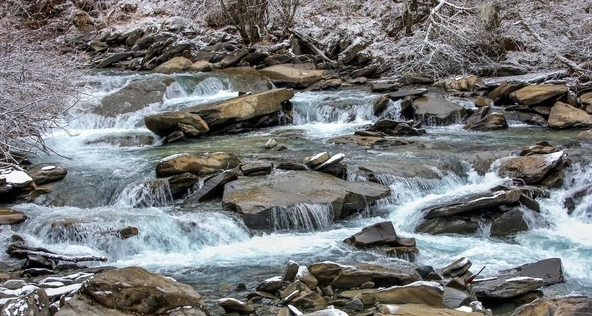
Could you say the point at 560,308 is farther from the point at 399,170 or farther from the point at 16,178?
the point at 16,178

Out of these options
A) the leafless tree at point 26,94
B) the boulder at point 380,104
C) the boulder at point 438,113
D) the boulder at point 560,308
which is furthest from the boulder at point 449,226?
the boulder at point 380,104

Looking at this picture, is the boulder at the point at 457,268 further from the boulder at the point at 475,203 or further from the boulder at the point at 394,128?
the boulder at the point at 394,128

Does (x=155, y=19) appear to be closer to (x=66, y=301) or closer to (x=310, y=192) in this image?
(x=310, y=192)

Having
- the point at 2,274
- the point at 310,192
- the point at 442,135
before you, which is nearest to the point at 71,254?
the point at 2,274

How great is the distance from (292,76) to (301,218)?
8.16 m

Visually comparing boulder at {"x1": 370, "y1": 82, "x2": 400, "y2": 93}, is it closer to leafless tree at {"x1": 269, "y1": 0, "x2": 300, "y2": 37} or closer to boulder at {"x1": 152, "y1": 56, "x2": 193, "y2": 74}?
boulder at {"x1": 152, "y1": 56, "x2": 193, "y2": 74}

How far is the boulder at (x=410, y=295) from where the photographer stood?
4.88 meters

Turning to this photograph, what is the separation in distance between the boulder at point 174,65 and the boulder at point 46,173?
7.73 metres

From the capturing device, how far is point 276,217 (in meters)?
7.39

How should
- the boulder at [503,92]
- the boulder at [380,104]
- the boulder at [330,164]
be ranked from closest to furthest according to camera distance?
the boulder at [330,164] < the boulder at [380,104] < the boulder at [503,92]

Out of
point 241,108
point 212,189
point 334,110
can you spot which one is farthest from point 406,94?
point 212,189

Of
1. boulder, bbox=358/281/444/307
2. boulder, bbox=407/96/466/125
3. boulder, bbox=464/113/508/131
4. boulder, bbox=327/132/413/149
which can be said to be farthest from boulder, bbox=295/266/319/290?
boulder, bbox=407/96/466/125

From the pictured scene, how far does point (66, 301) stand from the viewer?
429 cm

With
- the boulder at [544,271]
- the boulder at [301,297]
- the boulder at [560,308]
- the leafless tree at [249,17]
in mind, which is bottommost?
the boulder at [544,271]
